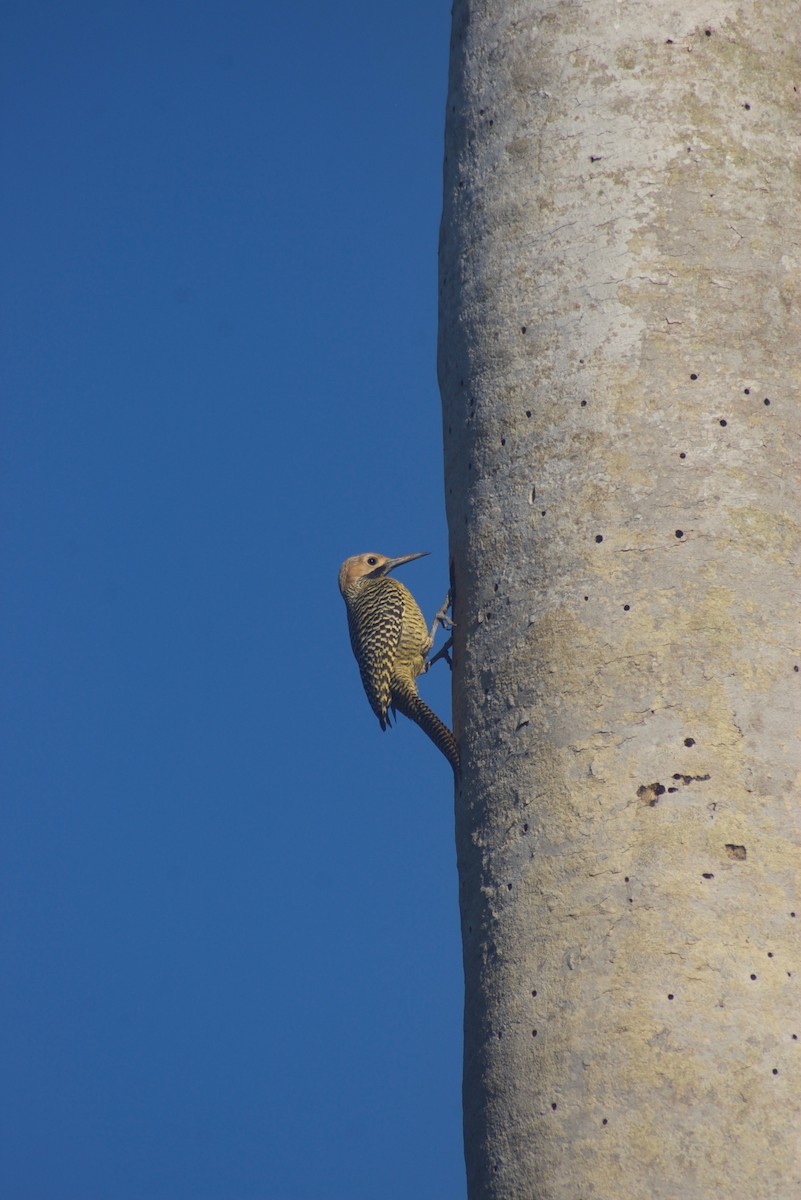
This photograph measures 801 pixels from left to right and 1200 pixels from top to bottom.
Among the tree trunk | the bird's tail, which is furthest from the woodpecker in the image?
the tree trunk

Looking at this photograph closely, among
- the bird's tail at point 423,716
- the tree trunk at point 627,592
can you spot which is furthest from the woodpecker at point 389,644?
the tree trunk at point 627,592

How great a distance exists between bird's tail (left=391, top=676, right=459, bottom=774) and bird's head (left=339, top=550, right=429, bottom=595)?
1.27m

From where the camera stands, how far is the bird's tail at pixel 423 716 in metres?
7.03

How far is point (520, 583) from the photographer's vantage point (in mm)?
6355

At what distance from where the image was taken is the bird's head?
1016 cm

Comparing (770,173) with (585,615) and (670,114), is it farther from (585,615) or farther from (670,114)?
(585,615)

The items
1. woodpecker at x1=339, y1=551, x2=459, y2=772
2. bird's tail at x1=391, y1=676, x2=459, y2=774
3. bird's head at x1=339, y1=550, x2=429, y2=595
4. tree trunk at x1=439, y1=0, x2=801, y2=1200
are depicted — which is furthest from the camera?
bird's head at x1=339, y1=550, x2=429, y2=595

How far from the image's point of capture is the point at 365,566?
1021cm

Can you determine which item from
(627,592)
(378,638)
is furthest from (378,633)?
(627,592)

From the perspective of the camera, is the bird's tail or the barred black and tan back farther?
the barred black and tan back

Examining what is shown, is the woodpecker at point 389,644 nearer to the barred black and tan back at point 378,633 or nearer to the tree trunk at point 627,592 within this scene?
the barred black and tan back at point 378,633

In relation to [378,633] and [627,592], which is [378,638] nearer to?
[378,633]

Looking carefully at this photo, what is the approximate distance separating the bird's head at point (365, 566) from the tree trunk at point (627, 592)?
3132 mm

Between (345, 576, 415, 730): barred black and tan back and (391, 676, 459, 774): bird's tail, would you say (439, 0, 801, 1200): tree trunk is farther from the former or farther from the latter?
(345, 576, 415, 730): barred black and tan back
